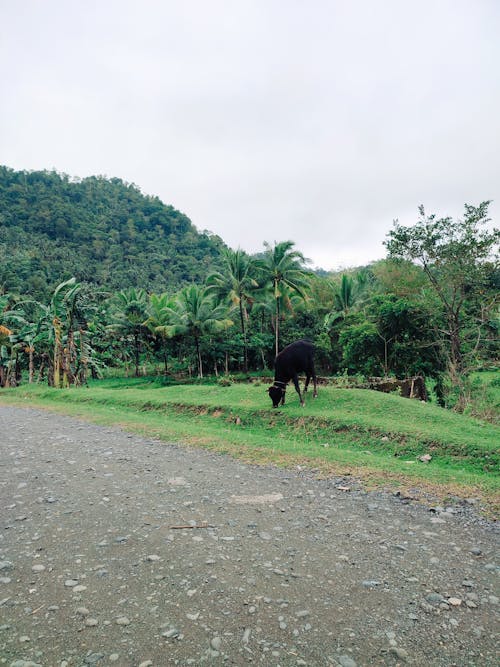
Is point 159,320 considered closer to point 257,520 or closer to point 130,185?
point 257,520

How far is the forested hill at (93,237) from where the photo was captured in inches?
2596

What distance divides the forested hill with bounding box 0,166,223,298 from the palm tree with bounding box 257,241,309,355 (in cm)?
3409

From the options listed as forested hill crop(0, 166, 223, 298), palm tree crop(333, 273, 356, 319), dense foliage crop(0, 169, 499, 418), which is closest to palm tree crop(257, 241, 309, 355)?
dense foliage crop(0, 169, 499, 418)

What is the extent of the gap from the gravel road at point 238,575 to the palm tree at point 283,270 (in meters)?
27.6

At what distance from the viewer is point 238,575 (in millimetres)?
3693

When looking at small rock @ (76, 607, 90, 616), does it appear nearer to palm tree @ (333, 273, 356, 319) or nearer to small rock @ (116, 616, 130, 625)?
small rock @ (116, 616, 130, 625)

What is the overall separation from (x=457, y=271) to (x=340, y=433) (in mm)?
10277

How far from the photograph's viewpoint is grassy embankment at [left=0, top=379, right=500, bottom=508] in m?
6.80

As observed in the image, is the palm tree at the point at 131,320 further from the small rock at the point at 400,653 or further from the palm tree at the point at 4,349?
the small rock at the point at 400,653

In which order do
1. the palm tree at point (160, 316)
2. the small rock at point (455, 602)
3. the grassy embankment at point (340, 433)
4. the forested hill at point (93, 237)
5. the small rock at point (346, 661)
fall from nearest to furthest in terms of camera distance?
the small rock at point (346, 661) → the small rock at point (455, 602) → the grassy embankment at point (340, 433) → the palm tree at point (160, 316) → the forested hill at point (93, 237)

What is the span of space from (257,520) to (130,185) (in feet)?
405

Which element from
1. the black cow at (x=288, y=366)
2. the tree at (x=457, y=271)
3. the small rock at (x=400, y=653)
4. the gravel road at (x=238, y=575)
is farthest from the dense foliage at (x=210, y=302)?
the small rock at (x=400, y=653)

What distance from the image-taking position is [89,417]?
44.0 ft

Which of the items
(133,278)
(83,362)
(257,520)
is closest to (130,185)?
(133,278)
